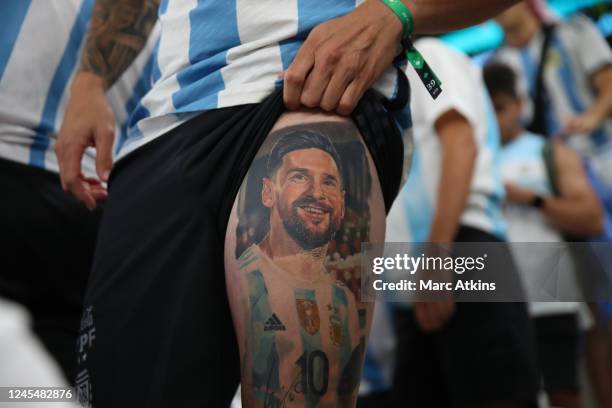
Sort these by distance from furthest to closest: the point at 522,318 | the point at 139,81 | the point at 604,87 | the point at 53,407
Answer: the point at 604,87, the point at 522,318, the point at 139,81, the point at 53,407

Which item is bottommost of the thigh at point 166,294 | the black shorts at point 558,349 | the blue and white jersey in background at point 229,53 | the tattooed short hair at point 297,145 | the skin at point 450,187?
the black shorts at point 558,349

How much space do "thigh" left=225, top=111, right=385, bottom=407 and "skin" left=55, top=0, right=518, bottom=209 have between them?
60mm

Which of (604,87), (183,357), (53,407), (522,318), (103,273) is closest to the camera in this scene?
(183,357)


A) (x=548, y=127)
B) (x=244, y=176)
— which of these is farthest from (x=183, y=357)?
(x=548, y=127)

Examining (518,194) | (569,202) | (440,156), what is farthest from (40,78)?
(569,202)

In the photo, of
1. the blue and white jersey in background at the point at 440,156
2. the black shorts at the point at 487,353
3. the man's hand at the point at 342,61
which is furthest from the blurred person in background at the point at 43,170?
the black shorts at the point at 487,353

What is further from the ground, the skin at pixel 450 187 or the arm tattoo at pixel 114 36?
the arm tattoo at pixel 114 36

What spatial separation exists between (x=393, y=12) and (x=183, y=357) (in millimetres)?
525

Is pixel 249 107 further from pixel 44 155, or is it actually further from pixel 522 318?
pixel 522 318

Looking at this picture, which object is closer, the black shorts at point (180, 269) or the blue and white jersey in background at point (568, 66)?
the black shorts at point (180, 269)

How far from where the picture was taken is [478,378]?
92.9 inches

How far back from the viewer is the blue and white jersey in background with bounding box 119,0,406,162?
114 cm

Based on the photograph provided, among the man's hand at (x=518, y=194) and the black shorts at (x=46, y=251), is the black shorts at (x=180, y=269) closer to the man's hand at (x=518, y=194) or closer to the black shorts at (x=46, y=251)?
the black shorts at (x=46, y=251)

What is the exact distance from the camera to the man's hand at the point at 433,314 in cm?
237
